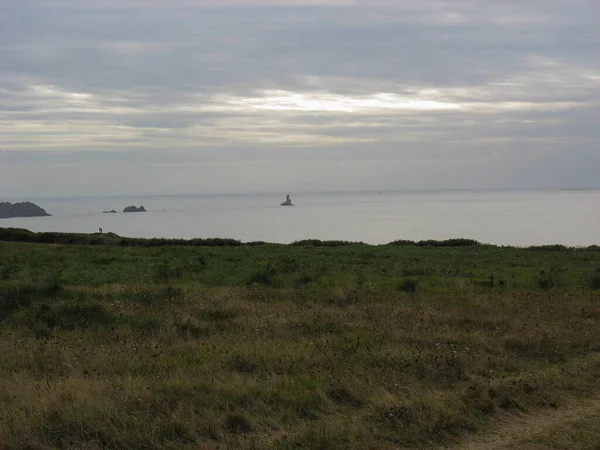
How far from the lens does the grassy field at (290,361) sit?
22.6 ft

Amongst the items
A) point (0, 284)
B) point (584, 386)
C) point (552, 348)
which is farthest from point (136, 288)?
point (584, 386)

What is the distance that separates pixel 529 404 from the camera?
796cm

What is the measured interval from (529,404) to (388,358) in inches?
98.5

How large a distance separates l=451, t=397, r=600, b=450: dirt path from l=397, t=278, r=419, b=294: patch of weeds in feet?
34.8

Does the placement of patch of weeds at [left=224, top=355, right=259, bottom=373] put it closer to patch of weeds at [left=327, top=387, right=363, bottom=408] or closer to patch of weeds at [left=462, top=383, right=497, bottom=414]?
patch of weeds at [left=327, top=387, right=363, bottom=408]

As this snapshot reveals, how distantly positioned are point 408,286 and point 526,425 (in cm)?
1203

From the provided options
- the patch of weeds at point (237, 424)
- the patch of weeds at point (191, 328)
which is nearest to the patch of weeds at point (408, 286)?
the patch of weeds at point (191, 328)

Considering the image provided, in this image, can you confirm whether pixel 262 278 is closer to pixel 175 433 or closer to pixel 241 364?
pixel 241 364

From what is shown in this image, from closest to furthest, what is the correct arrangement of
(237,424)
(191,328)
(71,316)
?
(237,424), (191,328), (71,316)

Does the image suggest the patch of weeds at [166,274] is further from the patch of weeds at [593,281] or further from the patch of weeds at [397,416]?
the patch of weeds at [397,416]

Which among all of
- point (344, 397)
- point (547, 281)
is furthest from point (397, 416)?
point (547, 281)

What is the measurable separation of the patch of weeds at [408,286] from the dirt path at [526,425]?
1061cm

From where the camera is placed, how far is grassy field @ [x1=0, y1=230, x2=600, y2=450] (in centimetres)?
690

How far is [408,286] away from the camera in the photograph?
19.3 meters
